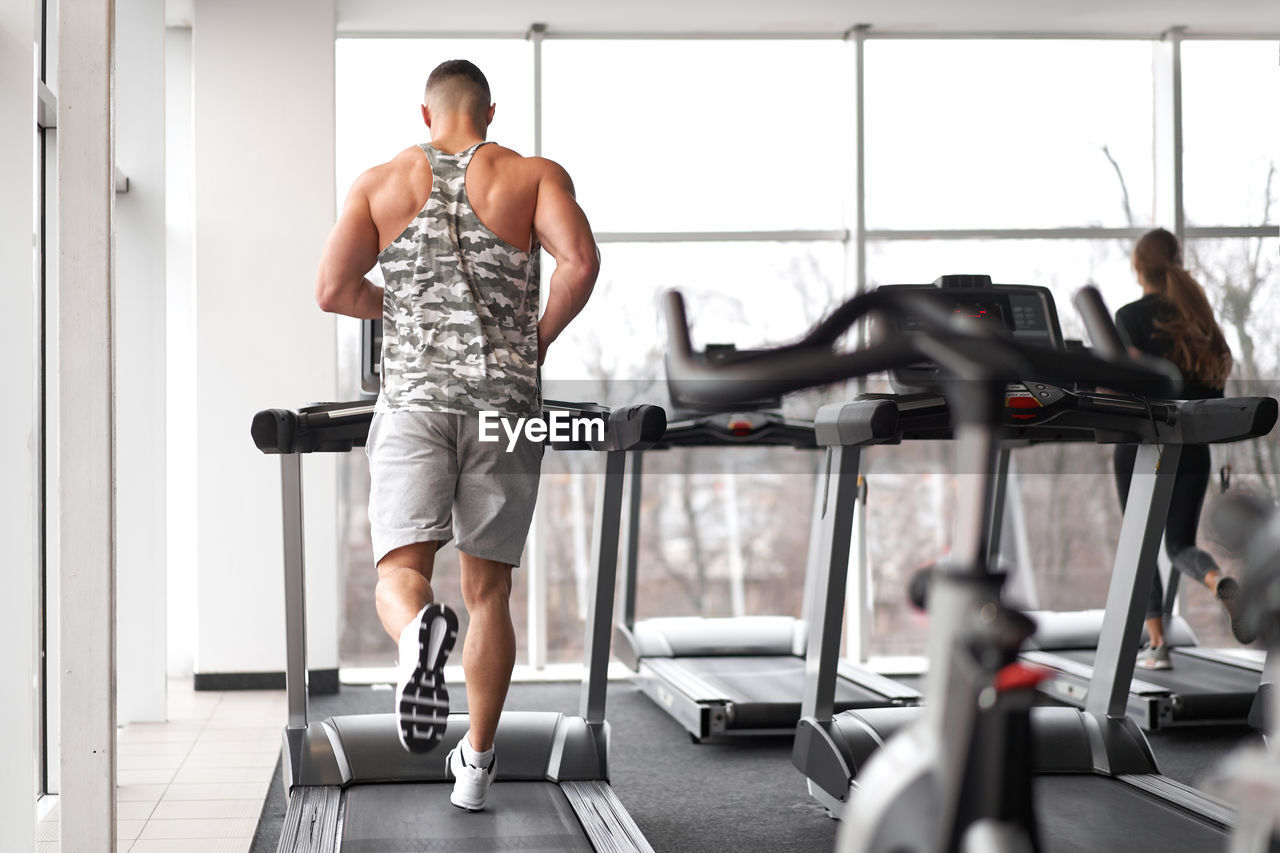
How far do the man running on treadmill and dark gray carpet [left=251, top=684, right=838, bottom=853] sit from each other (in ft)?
1.90

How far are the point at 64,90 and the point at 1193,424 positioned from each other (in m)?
2.64

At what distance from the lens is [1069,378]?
0.81 meters

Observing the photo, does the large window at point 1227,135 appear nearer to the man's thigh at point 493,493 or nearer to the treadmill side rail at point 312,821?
the man's thigh at point 493,493

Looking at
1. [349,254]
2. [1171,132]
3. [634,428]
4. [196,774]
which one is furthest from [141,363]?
[1171,132]

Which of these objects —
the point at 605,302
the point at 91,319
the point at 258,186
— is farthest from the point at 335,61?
the point at 91,319

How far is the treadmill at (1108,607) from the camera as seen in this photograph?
2582 mm

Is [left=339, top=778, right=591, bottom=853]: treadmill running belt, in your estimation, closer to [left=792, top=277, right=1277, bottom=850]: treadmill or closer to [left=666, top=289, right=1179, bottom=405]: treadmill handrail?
[left=792, top=277, right=1277, bottom=850]: treadmill

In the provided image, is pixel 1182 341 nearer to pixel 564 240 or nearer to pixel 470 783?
pixel 564 240

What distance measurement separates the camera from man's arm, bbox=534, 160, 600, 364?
7.89ft

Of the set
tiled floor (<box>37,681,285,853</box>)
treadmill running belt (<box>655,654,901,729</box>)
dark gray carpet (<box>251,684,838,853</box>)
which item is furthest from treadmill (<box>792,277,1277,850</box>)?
tiled floor (<box>37,681,285,853</box>)

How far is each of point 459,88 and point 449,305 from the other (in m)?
0.47

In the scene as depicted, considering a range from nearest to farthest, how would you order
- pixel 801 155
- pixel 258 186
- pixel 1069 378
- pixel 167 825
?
pixel 1069 378
pixel 167 825
pixel 258 186
pixel 801 155

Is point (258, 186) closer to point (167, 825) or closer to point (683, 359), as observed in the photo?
point (167, 825)

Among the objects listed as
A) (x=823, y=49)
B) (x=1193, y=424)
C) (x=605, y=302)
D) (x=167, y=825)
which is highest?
(x=823, y=49)
